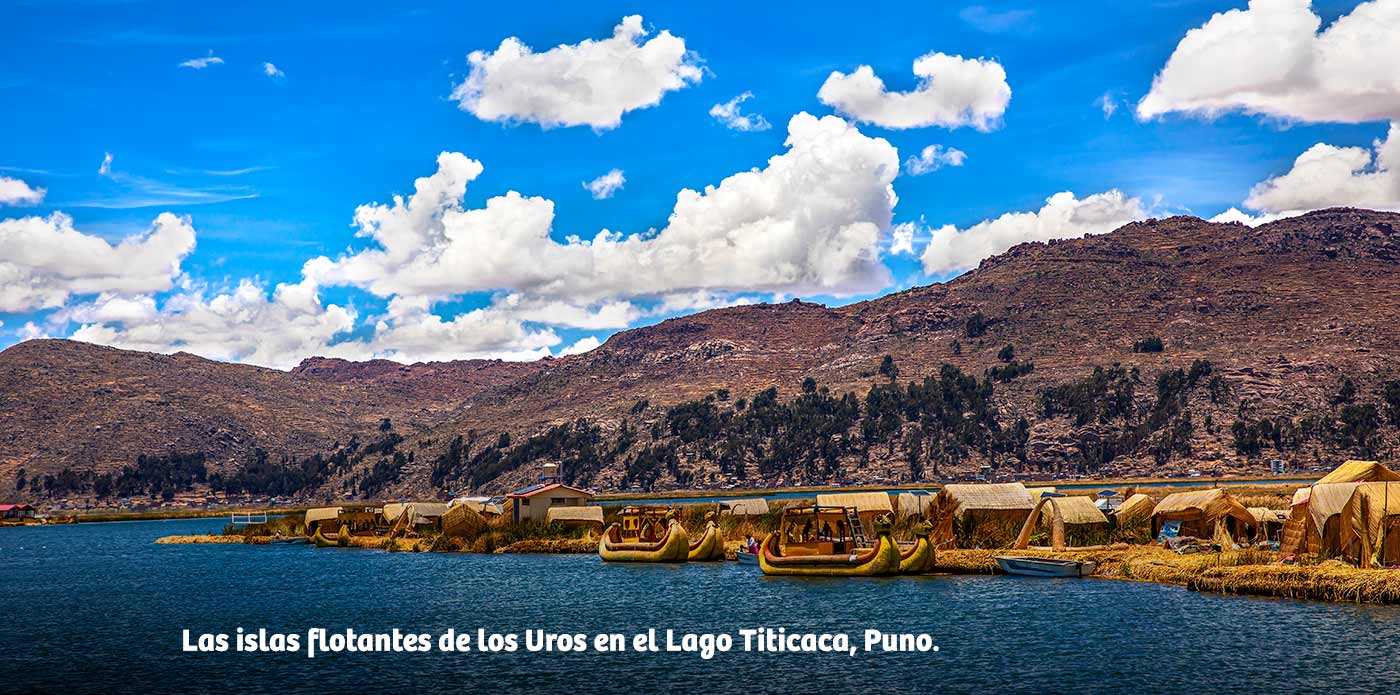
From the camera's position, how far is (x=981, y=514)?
73.4m

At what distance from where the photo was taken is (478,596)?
62875 millimetres

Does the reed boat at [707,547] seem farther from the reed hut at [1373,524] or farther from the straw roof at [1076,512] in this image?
the reed hut at [1373,524]

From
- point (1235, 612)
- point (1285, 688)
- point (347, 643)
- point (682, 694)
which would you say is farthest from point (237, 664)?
point (1235, 612)

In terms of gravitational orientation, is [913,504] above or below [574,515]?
above

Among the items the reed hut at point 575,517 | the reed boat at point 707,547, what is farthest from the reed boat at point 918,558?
the reed hut at point 575,517

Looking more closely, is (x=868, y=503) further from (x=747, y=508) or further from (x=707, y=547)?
(x=747, y=508)

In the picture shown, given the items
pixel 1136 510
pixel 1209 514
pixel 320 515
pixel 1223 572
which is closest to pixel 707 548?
pixel 1136 510

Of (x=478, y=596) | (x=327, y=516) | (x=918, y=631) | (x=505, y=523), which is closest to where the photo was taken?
(x=918, y=631)

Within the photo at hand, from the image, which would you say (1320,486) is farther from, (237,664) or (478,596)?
(237,664)

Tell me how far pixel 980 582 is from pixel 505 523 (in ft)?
162

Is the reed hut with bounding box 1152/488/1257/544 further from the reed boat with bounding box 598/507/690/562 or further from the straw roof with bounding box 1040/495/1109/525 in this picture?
the reed boat with bounding box 598/507/690/562

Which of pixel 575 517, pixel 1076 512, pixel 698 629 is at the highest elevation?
pixel 1076 512

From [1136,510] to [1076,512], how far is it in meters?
6.01

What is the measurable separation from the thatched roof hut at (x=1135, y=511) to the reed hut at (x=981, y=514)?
5.14 m
